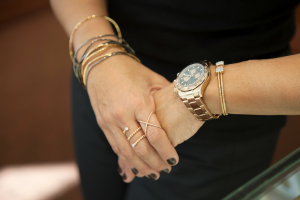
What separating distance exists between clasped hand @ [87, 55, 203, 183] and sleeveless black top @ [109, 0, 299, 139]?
13 centimetres

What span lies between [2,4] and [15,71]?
50.3 inches

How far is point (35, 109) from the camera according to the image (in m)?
2.22

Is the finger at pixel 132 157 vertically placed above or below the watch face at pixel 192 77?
below

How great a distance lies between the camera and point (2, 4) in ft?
10.7

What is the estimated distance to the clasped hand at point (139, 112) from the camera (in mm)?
565

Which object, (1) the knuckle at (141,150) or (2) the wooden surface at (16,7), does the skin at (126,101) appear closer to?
(1) the knuckle at (141,150)

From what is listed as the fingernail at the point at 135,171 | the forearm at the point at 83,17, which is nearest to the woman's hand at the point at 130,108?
the fingernail at the point at 135,171

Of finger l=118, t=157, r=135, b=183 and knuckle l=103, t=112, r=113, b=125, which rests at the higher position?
knuckle l=103, t=112, r=113, b=125

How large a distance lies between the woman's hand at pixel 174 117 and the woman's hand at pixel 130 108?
0.02 m

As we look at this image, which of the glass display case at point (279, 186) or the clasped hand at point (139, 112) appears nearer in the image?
the glass display case at point (279, 186)

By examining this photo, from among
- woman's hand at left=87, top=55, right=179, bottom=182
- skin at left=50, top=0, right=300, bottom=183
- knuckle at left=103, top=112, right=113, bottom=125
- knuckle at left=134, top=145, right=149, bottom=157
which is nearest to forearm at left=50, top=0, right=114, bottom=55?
skin at left=50, top=0, right=300, bottom=183

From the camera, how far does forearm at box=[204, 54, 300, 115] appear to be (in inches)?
17.5

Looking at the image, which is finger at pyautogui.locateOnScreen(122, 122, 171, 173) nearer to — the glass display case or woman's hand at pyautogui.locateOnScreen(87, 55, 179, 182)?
woman's hand at pyautogui.locateOnScreen(87, 55, 179, 182)

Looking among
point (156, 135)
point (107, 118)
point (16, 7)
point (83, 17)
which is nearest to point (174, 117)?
point (156, 135)
